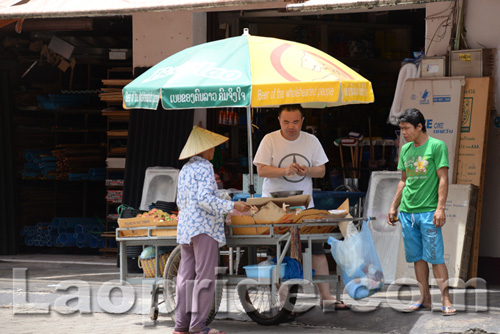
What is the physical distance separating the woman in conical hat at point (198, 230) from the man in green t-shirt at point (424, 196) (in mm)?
1647

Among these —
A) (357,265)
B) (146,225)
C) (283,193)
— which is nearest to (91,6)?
(146,225)

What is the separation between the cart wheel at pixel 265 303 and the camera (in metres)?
7.82

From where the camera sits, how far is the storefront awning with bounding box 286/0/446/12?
8672 millimetres

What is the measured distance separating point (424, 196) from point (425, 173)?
205 millimetres

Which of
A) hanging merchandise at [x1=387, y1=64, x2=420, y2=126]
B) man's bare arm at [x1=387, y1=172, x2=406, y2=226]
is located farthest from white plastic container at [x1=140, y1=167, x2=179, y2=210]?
man's bare arm at [x1=387, y1=172, x2=406, y2=226]

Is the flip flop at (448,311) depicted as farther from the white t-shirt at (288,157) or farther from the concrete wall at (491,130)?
the concrete wall at (491,130)

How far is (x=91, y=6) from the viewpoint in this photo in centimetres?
1034

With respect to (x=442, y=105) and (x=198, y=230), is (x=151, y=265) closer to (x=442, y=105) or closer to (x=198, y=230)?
(x=198, y=230)

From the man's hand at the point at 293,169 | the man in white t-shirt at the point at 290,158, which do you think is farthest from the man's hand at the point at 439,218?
the man's hand at the point at 293,169

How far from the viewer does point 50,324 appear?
8.19 meters

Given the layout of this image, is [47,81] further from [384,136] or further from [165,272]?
[165,272]

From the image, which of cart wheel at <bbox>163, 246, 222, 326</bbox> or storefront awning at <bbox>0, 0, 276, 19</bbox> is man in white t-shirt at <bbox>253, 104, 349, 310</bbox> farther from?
storefront awning at <bbox>0, 0, 276, 19</bbox>

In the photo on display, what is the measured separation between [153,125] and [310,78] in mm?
4542

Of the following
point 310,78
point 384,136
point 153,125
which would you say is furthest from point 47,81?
point 310,78
